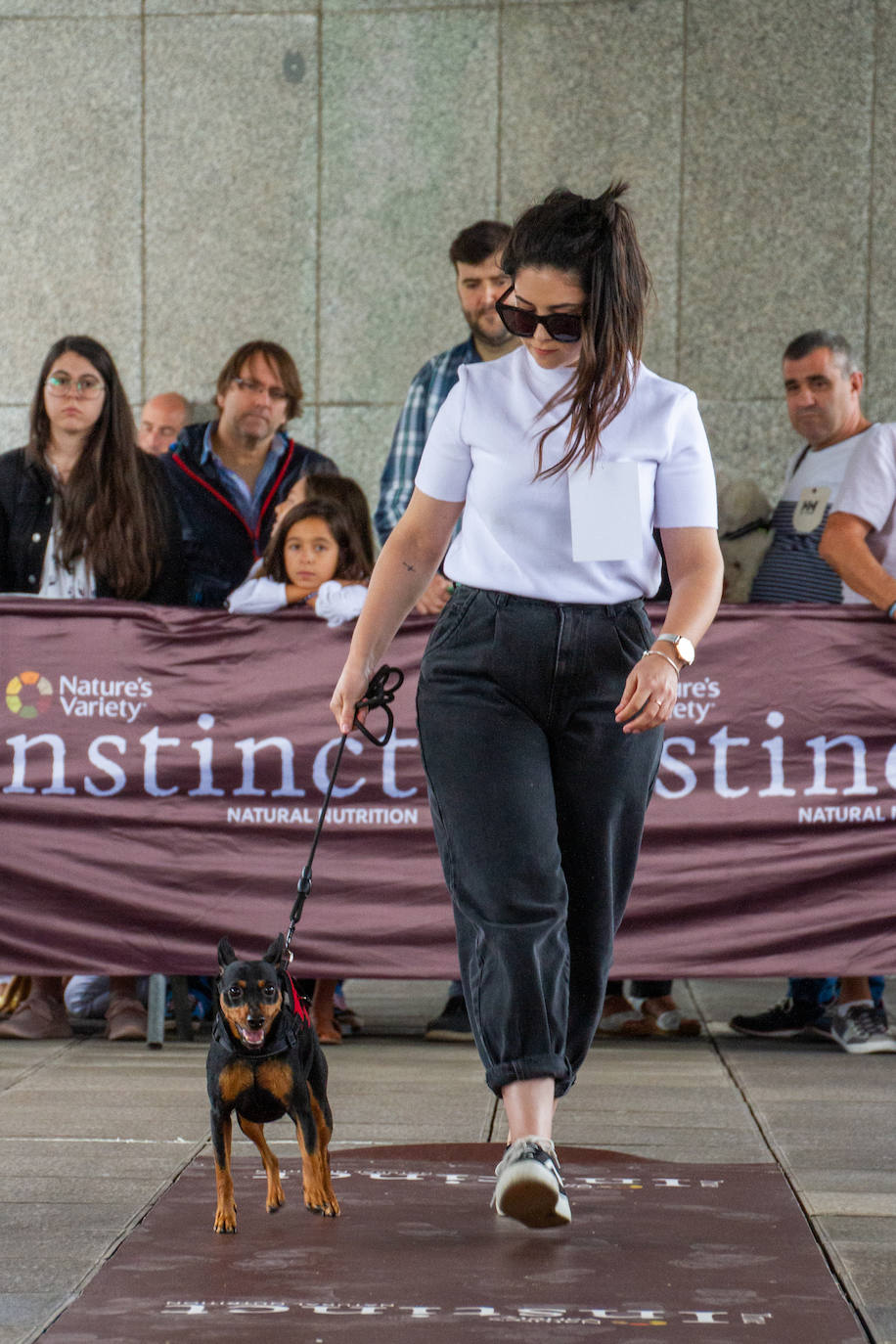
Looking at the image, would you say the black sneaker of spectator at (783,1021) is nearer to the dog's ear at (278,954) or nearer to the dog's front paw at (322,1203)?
the dog's front paw at (322,1203)

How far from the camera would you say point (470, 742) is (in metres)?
3.35

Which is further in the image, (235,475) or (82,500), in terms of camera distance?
(235,475)

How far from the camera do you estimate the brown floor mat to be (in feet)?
9.25

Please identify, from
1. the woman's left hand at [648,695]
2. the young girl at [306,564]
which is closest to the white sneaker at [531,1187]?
the woman's left hand at [648,695]

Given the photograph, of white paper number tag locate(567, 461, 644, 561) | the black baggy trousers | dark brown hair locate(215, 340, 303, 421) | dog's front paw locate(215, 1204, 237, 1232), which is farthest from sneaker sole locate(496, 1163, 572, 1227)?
dark brown hair locate(215, 340, 303, 421)

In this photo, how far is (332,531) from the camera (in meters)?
6.25

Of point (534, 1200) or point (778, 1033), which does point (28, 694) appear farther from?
point (534, 1200)

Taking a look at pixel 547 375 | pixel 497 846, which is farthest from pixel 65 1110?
pixel 547 375

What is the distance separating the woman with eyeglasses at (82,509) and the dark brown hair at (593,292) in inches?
127

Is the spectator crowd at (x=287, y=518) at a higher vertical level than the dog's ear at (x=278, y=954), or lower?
higher

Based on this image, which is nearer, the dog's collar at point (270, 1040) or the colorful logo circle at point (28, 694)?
the dog's collar at point (270, 1040)

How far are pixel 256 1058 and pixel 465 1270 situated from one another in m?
0.53

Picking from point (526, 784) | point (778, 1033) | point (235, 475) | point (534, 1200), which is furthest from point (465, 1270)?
point (235, 475)

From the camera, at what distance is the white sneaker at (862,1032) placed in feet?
19.7
